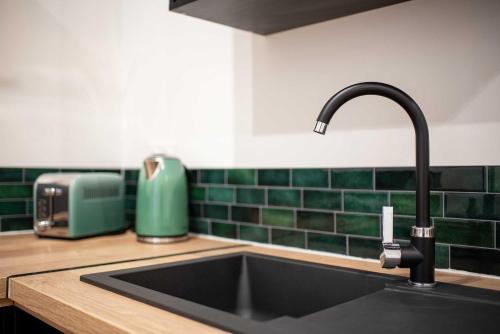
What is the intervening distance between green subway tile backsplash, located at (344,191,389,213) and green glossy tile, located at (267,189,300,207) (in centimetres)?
16

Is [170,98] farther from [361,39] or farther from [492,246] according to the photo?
[492,246]

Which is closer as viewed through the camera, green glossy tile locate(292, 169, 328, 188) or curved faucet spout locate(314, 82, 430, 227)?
curved faucet spout locate(314, 82, 430, 227)

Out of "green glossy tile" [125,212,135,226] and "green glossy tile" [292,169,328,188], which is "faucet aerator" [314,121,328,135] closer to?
"green glossy tile" [292,169,328,188]

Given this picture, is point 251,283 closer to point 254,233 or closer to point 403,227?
point 254,233

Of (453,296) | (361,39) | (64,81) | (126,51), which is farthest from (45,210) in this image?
(453,296)

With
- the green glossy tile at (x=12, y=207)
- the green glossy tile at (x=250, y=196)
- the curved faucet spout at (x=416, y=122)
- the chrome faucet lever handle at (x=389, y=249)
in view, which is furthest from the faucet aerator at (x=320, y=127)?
the green glossy tile at (x=12, y=207)

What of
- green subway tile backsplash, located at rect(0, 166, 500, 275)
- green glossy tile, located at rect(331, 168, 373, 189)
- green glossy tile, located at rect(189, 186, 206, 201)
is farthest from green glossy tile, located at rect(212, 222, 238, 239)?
green glossy tile, located at rect(331, 168, 373, 189)

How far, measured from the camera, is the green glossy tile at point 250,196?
4.58 ft

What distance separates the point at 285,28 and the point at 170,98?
59cm

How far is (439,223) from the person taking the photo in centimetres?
103

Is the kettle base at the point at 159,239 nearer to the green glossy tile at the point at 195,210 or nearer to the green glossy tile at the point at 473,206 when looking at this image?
the green glossy tile at the point at 195,210

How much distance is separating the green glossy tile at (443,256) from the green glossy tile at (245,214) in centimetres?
55

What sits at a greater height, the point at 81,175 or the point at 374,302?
the point at 81,175

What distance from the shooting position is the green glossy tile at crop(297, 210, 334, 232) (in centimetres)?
122
